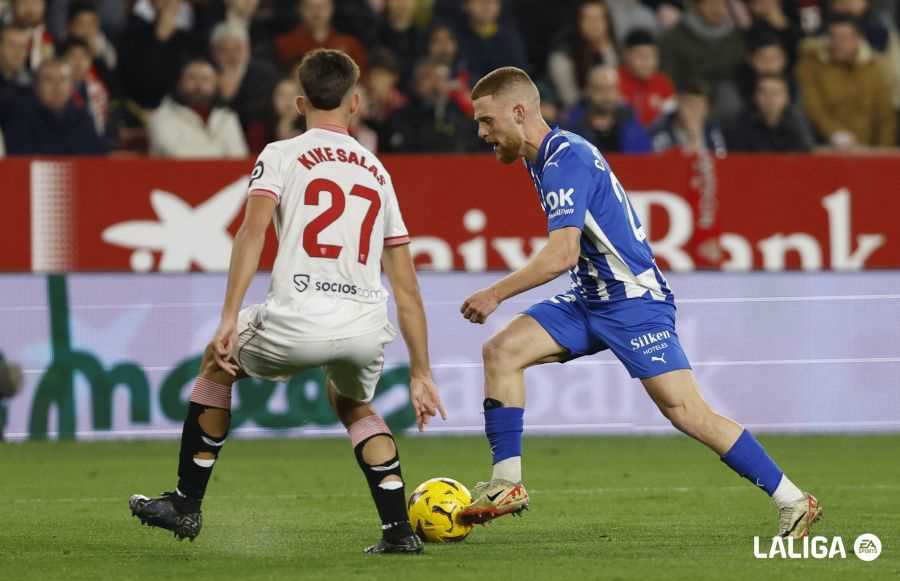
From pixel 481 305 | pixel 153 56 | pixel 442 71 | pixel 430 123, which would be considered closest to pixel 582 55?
pixel 442 71

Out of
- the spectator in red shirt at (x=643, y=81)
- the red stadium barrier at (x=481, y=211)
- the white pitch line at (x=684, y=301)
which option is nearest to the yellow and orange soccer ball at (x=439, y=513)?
the white pitch line at (x=684, y=301)

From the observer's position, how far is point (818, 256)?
14.2 meters

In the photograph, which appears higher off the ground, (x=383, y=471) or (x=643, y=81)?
(x=643, y=81)

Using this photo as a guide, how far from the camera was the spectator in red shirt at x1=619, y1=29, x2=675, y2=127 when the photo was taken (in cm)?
1592

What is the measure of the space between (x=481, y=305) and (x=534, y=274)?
273 mm

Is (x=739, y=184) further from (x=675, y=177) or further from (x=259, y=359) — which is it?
(x=259, y=359)

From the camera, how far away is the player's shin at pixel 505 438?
25.2 ft

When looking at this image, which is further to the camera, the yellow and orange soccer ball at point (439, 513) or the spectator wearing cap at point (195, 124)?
the spectator wearing cap at point (195, 124)

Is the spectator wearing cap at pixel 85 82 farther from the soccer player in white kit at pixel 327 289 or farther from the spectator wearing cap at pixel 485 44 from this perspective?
the soccer player in white kit at pixel 327 289

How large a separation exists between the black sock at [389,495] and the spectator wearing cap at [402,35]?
9146mm

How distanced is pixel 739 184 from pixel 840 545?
7158 millimetres

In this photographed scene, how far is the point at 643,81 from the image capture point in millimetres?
16031

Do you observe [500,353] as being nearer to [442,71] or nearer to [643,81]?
[442,71]

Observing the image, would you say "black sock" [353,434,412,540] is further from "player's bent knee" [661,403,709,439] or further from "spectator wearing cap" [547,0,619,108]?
"spectator wearing cap" [547,0,619,108]
